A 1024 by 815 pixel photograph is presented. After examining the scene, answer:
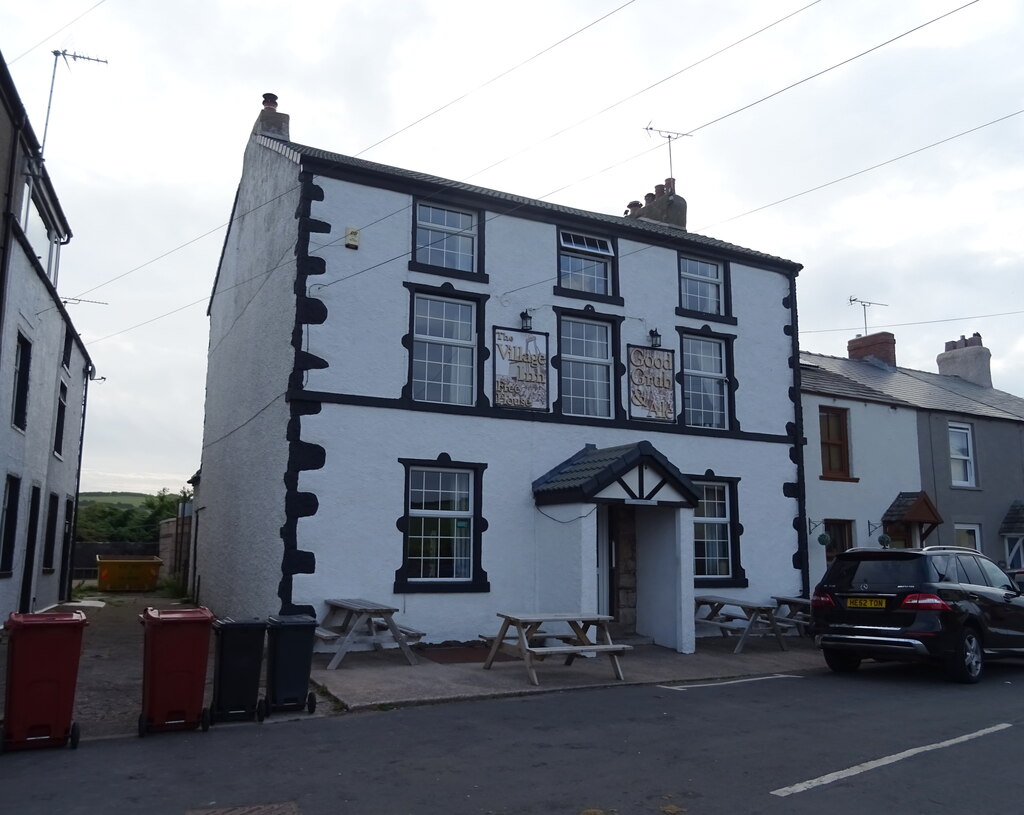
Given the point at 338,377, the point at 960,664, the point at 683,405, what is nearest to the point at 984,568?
the point at 960,664

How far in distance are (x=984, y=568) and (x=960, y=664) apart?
6.50ft

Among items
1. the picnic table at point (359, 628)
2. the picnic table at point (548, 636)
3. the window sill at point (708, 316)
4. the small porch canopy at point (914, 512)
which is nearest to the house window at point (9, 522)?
the picnic table at point (359, 628)

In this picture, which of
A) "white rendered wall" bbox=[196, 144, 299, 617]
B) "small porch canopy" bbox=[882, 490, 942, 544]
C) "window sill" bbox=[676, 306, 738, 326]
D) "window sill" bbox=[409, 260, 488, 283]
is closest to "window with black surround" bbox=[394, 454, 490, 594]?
"white rendered wall" bbox=[196, 144, 299, 617]

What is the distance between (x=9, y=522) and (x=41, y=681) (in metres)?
8.72

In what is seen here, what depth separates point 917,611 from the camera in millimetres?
10836

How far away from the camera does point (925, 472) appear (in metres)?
20.9

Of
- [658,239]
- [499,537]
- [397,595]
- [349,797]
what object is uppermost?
[658,239]

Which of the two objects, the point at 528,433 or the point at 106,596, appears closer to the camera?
the point at 528,433

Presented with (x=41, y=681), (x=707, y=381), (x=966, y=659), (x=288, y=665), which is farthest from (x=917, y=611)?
(x=41, y=681)

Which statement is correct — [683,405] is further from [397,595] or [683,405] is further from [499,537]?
[397,595]

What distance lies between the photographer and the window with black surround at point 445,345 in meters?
13.7

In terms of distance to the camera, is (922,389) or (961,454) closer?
(961,454)

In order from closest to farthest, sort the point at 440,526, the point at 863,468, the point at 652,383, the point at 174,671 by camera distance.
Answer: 1. the point at 174,671
2. the point at 440,526
3. the point at 652,383
4. the point at 863,468

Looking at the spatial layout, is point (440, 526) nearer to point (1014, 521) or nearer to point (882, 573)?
point (882, 573)
